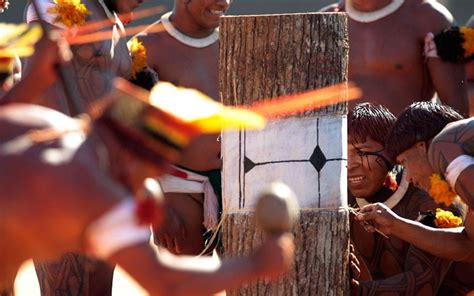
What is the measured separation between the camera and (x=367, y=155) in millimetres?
5988

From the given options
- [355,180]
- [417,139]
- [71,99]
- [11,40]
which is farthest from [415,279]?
[11,40]

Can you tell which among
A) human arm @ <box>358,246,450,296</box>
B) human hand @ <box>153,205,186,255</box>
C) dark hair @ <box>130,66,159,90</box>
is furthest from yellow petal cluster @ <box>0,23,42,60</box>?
human hand @ <box>153,205,186,255</box>

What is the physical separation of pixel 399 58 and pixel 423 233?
2410mm

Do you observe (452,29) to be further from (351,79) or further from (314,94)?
(314,94)

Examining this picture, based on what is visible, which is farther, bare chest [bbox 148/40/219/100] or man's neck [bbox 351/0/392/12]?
man's neck [bbox 351/0/392/12]

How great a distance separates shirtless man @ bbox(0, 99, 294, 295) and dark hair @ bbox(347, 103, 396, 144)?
2.61 meters

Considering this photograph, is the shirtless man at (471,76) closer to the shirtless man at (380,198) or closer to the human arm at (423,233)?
the shirtless man at (380,198)

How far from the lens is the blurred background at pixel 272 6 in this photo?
51.3ft

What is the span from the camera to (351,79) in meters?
7.61

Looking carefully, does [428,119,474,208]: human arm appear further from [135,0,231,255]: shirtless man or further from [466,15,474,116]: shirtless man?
[466,15,474,116]: shirtless man

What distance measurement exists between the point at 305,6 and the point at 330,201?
10593 mm

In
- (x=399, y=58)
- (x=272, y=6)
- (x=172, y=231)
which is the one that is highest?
(x=399, y=58)

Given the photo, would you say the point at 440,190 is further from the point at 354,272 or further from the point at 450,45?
the point at 450,45

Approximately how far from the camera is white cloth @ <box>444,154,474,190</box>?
4.80 metres
